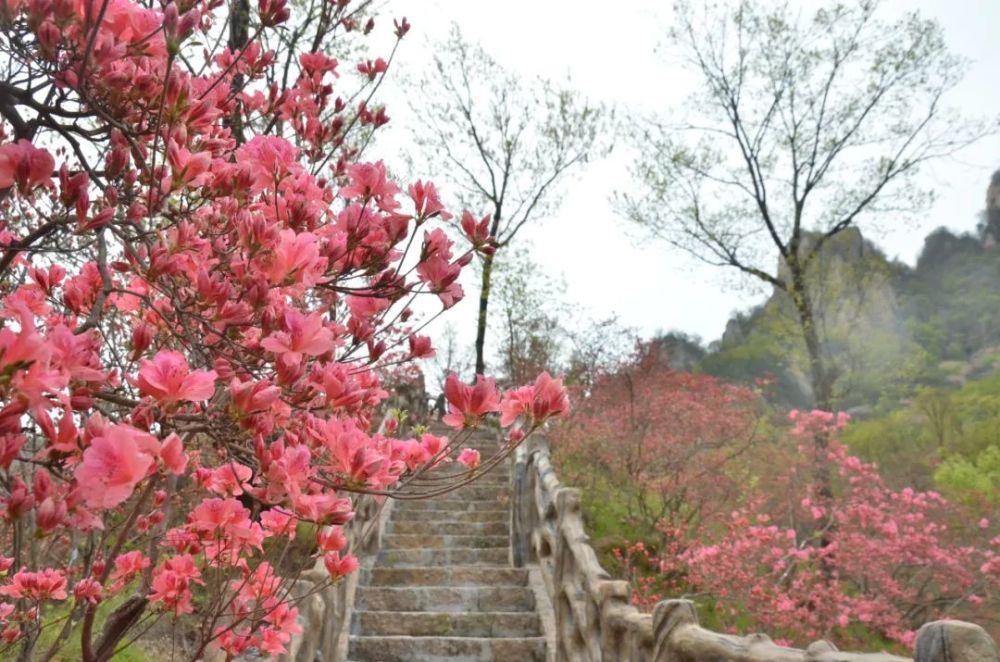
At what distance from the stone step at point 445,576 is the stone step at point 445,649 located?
113 centimetres

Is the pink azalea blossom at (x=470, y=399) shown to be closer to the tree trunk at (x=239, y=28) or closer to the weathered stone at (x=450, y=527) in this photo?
the tree trunk at (x=239, y=28)

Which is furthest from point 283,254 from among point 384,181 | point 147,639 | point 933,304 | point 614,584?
point 933,304

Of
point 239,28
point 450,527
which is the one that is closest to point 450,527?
point 450,527

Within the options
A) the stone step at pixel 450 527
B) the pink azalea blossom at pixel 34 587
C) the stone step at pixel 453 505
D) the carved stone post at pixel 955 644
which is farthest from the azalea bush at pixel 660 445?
the pink azalea blossom at pixel 34 587

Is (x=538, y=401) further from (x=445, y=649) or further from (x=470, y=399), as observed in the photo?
(x=445, y=649)

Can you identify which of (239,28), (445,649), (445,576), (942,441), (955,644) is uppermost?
(239,28)

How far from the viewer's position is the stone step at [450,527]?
24.6ft

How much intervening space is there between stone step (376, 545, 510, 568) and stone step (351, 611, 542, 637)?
4.52ft

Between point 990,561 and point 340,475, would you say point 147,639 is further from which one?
point 990,561

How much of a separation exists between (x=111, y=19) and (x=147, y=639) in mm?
5291

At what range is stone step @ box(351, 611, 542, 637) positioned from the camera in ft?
17.1

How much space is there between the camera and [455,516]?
26.2 feet

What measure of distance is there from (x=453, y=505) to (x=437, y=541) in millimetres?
1182

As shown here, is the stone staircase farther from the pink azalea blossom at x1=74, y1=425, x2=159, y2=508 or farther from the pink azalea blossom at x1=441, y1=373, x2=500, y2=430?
the pink azalea blossom at x1=74, y1=425, x2=159, y2=508
